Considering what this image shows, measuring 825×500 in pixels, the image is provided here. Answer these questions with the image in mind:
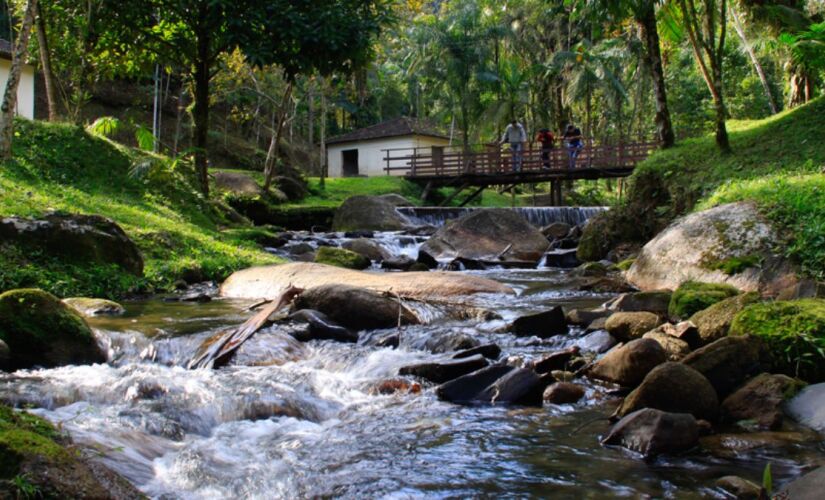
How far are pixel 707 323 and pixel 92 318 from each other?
21.9 feet

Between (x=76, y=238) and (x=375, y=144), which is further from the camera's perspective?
(x=375, y=144)

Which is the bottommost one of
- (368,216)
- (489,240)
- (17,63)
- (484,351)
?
(484,351)

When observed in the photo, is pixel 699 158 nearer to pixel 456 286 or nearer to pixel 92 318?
pixel 456 286

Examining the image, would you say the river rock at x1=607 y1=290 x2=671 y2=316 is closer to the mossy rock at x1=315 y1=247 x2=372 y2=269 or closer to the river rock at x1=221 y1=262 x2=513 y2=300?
the river rock at x1=221 y1=262 x2=513 y2=300

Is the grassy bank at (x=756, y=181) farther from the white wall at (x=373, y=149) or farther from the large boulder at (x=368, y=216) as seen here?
the white wall at (x=373, y=149)

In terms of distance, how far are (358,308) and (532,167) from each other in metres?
20.9

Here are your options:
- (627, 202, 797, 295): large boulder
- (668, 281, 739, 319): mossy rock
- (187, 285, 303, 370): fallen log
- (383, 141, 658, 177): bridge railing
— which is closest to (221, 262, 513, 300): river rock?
(627, 202, 797, 295): large boulder

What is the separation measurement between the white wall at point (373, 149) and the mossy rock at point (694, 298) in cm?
3491

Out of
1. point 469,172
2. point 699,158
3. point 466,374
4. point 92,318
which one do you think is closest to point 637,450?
point 466,374

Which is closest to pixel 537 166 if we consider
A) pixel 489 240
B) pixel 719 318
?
pixel 489 240

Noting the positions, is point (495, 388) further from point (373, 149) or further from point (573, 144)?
point (373, 149)

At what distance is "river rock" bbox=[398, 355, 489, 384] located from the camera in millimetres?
5949

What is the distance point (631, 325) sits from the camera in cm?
674

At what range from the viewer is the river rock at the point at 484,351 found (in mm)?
6431
